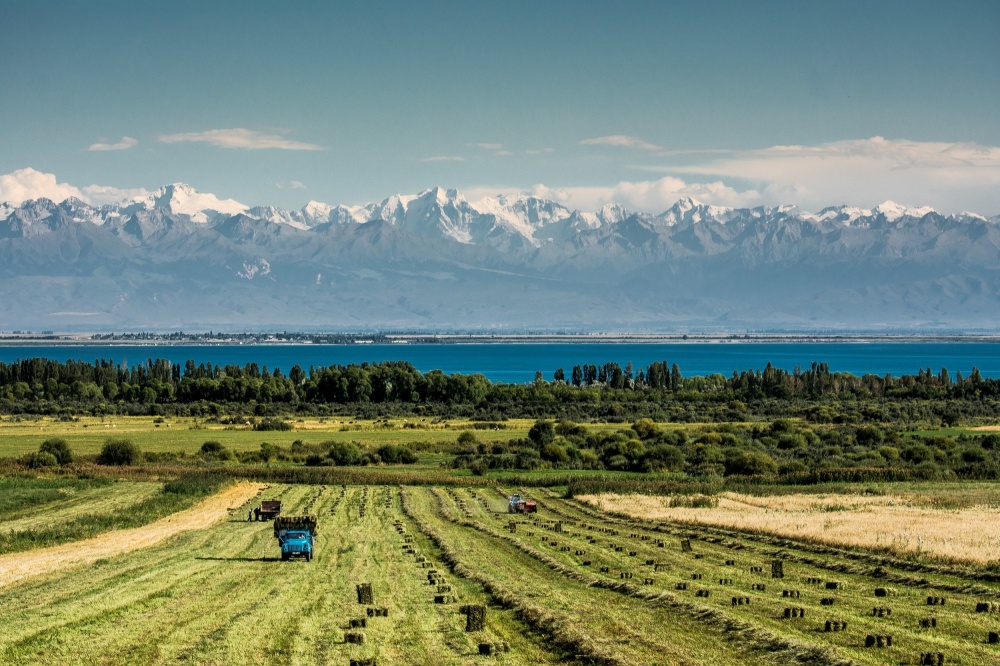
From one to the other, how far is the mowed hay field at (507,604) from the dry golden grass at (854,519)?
2084 millimetres

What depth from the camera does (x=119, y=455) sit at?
7594cm

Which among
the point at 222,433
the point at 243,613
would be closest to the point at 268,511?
the point at 243,613

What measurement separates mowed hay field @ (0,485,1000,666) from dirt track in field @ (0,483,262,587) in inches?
22.5

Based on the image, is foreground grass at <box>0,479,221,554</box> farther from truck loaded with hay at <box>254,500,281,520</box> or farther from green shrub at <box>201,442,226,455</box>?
green shrub at <box>201,442,226,455</box>

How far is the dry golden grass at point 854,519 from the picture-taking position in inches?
1347

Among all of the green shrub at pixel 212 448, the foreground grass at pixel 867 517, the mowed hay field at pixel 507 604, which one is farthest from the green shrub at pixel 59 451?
the mowed hay field at pixel 507 604

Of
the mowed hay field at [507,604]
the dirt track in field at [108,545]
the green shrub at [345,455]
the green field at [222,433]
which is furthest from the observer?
the green field at [222,433]

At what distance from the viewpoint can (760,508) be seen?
5072 centimetres

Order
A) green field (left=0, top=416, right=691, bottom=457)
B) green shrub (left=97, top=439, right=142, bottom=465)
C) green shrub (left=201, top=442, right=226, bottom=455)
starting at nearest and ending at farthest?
green shrub (left=97, top=439, right=142, bottom=465) → green shrub (left=201, top=442, right=226, bottom=455) → green field (left=0, top=416, right=691, bottom=457)

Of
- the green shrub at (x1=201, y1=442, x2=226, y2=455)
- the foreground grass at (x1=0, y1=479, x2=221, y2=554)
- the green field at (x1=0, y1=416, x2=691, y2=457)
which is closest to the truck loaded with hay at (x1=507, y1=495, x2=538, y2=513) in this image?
the foreground grass at (x1=0, y1=479, x2=221, y2=554)

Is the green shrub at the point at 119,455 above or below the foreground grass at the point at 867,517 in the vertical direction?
below

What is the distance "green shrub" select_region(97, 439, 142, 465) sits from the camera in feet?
248

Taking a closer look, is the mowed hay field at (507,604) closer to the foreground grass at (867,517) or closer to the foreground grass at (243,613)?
the foreground grass at (243,613)

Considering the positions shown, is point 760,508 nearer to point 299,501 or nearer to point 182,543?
point 299,501
